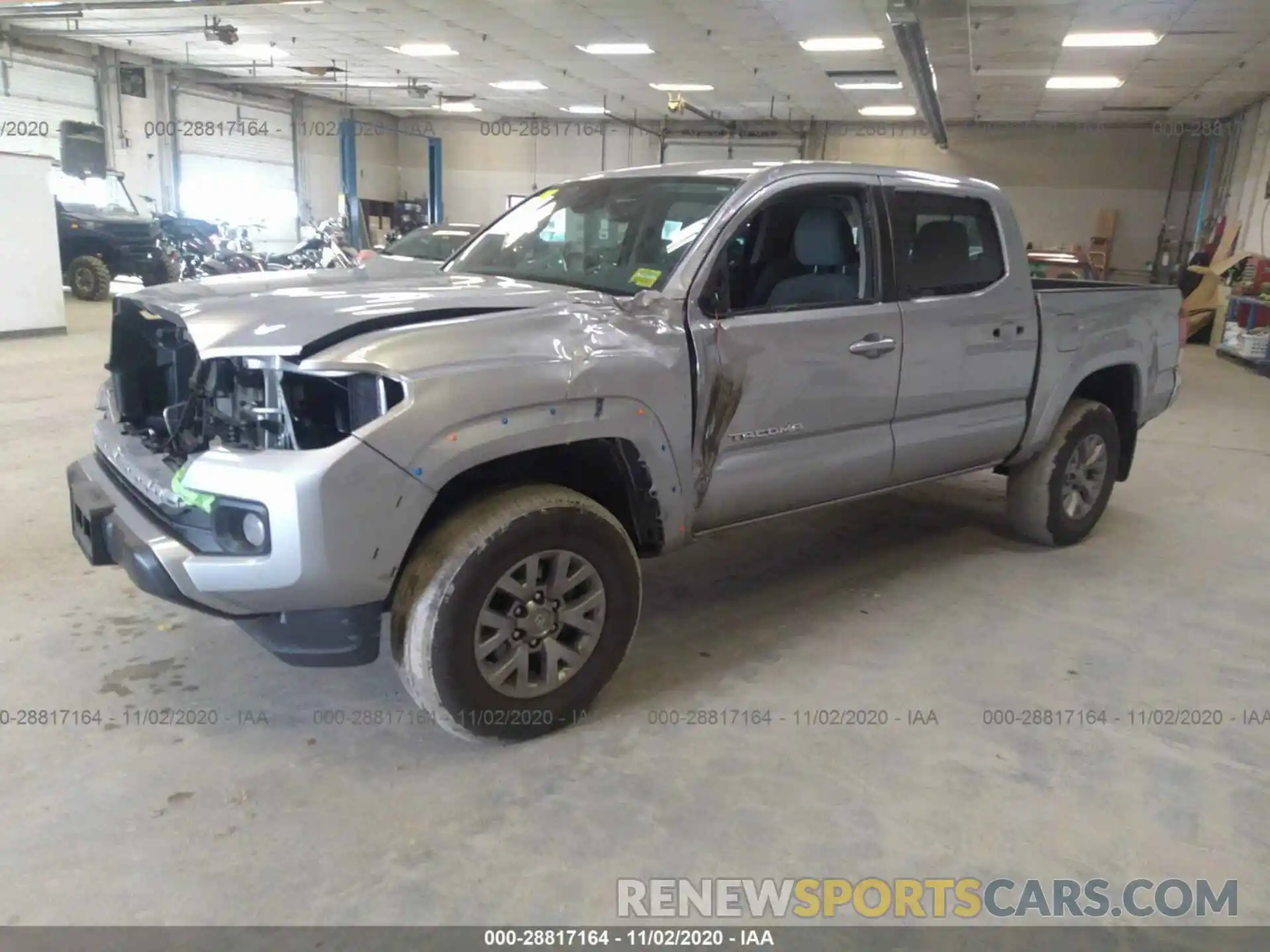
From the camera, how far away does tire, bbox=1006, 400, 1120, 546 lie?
14.4ft

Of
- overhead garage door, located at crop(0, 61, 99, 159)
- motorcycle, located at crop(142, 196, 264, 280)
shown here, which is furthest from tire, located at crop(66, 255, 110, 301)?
overhead garage door, located at crop(0, 61, 99, 159)

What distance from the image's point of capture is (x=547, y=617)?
8.59ft

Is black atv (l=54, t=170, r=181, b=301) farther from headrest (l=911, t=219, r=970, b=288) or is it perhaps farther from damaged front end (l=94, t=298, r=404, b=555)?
headrest (l=911, t=219, r=970, b=288)

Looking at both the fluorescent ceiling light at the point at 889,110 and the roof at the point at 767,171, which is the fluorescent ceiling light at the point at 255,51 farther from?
the roof at the point at 767,171

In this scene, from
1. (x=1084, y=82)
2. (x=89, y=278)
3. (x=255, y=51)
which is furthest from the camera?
(x=255, y=51)

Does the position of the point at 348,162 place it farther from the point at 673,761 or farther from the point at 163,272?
the point at 673,761

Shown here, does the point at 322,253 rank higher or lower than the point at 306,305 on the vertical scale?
lower

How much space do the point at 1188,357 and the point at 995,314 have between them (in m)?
11.3

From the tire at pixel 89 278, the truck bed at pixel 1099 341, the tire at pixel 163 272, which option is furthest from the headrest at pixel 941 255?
the tire at pixel 89 278

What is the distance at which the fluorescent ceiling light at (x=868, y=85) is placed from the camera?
1642 cm

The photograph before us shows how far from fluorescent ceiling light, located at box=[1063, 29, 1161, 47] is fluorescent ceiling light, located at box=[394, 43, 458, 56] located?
9471 mm

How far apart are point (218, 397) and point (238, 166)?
21.2 m

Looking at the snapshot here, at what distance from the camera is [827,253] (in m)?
3.40

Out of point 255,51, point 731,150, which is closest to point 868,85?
point 731,150
